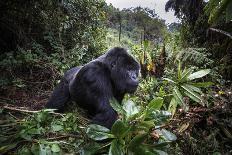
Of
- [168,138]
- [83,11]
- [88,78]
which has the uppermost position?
[83,11]

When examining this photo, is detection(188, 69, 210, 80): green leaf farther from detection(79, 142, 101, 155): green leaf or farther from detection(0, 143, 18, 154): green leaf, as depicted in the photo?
detection(0, 143, 18, 154): green leaf

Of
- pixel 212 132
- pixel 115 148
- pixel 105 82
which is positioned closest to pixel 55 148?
pixel 115 148

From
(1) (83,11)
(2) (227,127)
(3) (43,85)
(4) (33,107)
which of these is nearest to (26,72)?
(3) (43,85)

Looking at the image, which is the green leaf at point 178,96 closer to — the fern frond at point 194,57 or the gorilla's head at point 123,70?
the gorilla's head at point 123,70

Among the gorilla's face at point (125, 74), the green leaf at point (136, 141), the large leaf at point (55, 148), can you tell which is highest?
the gorilla's face at point (125, 74)

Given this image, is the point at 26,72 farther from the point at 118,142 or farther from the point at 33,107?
the point at 118,142

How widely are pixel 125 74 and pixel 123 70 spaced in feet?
0.13

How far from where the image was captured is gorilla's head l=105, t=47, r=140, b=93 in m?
2.89

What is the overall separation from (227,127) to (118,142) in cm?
200

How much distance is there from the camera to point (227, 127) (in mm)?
3617

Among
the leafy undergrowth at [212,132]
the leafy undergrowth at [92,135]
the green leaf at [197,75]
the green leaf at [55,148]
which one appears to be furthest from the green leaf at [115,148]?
the leafy undergrowth at [212,132]

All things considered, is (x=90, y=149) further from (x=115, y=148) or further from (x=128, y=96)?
(x=128, y=96)

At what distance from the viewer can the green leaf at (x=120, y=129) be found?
1944 millimetres

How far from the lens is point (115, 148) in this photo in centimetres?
193
